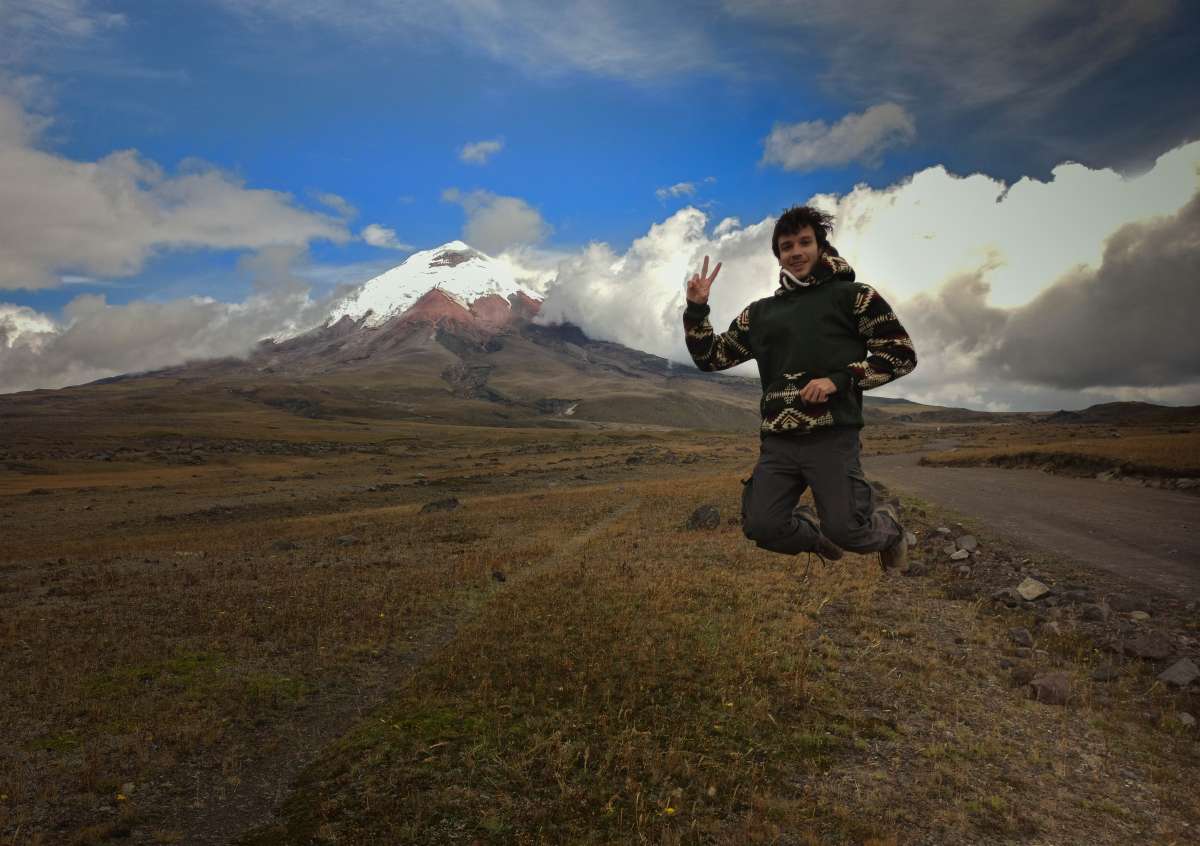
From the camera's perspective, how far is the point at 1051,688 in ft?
28.3

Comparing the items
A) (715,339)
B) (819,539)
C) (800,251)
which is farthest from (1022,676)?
(800,251)

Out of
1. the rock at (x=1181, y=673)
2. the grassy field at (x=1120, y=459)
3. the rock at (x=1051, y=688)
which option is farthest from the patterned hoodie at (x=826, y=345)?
the grassy field at (x=1120, y=459)

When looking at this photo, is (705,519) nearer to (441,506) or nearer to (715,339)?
(715,339)

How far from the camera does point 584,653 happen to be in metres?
10.6

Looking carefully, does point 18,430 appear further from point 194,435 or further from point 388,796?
point 388,796

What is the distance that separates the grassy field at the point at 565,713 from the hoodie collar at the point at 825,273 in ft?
16.8

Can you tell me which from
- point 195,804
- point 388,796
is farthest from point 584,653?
point 195,804

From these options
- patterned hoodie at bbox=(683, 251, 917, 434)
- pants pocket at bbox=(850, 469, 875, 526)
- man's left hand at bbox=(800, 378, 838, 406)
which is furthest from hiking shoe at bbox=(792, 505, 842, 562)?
man's left hand at bbox=(800, 378, 838, 406)

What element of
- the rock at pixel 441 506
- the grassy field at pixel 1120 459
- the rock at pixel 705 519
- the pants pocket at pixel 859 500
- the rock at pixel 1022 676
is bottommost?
the rock at pixel 441 506

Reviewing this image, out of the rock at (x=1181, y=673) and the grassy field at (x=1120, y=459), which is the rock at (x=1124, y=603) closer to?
the rock at (x=1181, y=673)

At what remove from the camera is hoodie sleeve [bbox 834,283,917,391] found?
6308 mm

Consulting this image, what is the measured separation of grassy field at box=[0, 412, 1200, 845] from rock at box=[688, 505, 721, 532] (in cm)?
544

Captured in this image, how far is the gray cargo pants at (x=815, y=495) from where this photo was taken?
6703 millimetres

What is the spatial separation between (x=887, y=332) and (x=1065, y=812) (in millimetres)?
4793
